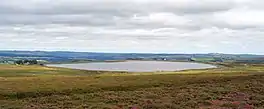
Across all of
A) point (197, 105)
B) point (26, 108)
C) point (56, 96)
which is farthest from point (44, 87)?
point (197, 105)

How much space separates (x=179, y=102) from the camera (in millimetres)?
43312

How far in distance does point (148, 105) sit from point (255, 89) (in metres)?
20.0

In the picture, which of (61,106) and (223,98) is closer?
(61,106)

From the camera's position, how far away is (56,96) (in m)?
47.3

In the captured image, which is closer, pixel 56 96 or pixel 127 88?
pixel 56 96

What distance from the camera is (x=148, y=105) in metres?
41.0

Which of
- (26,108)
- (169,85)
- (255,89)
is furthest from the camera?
(169,85)

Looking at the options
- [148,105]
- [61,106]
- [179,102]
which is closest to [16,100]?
[61,106]

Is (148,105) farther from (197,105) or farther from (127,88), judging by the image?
(127,88)

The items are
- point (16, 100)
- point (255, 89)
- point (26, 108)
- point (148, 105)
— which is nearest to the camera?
point (26, 108)

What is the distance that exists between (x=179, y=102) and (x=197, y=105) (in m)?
2.63

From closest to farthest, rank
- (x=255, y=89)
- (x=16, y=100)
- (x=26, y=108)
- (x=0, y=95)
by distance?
(x=26, y=108) < (x=16, y=100) < (x=0, y=95) < (x=255, y=89)

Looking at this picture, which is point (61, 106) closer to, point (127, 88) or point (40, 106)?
point (40, 106)

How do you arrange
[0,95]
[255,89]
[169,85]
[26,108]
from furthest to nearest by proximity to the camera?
[169,85] < [255,89] < [0,95] < [26,108]
